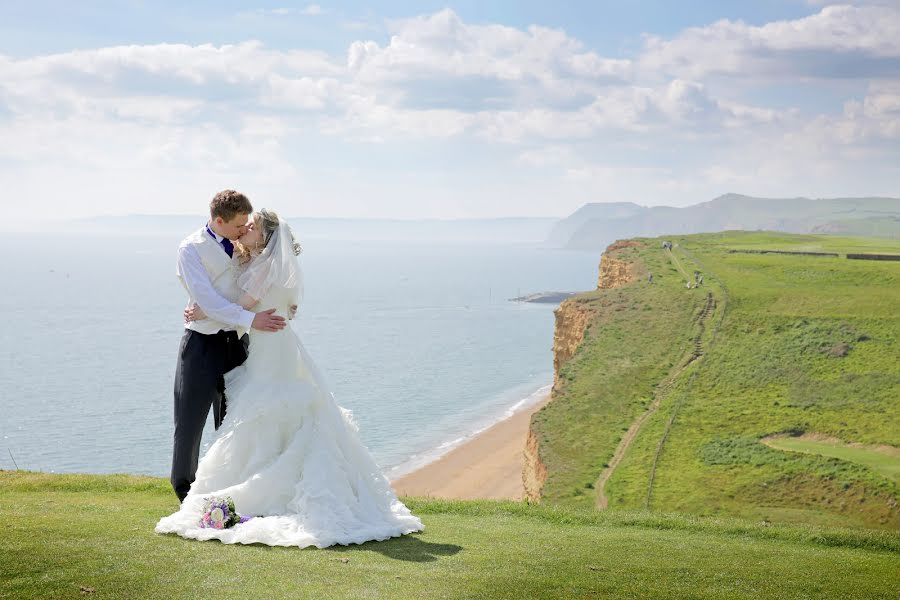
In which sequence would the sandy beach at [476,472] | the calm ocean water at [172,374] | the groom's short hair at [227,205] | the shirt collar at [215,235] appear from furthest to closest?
the calm ocean water at [172,374], the sandy beach at [476,472], the shirt collar at [215,235], the groom's short hair at [227,205]

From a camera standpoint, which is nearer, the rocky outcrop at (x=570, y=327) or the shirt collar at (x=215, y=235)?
the shirt collar at (x=215, y=235)

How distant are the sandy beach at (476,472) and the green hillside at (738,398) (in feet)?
23.1

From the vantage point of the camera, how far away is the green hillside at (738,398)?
31062mm

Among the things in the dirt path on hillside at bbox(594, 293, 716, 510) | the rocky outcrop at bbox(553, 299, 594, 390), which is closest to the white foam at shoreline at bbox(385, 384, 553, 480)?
the rocky outcrop at bbox(553, 299, 594, 390)

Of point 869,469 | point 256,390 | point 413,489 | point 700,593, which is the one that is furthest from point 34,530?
point 413,489

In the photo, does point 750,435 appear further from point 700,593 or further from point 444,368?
point 444,368

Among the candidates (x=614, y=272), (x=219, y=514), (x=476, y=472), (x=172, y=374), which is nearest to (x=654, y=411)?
(x=476, y=472)

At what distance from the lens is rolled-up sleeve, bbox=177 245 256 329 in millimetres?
8656

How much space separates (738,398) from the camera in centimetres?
4238

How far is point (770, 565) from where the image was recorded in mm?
9125

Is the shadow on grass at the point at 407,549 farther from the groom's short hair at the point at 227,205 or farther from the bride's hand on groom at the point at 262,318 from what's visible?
the groom's short hair at the point at 227,205

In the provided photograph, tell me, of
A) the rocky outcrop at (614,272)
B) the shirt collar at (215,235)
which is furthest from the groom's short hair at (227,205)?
the rocky outcrop at (614,272)

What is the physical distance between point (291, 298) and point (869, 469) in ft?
93.2

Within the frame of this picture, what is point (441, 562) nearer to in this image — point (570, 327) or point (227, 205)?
point (227, 205)
